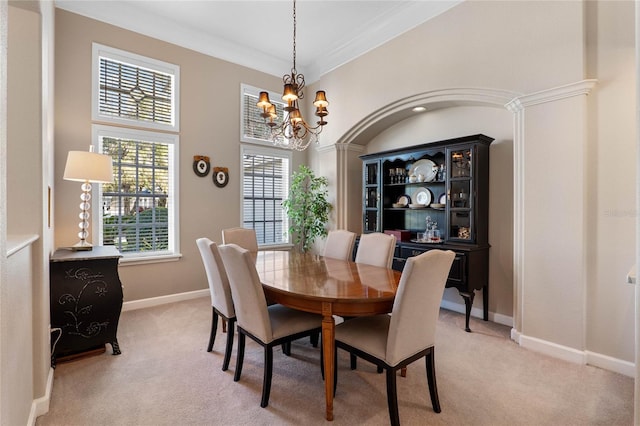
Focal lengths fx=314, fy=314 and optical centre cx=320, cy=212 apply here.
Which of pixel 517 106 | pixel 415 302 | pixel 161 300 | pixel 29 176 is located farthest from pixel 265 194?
pixel 415 302

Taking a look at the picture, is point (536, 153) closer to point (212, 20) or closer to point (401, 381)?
point (401, 381)

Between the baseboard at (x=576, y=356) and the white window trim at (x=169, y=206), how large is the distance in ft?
13.8

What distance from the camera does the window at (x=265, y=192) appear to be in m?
5.12

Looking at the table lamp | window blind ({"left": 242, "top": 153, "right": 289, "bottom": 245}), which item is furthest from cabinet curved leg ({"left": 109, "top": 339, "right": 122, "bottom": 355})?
window blind ({"left": 242, "top": 153, "right": 289, "bottom": 245})

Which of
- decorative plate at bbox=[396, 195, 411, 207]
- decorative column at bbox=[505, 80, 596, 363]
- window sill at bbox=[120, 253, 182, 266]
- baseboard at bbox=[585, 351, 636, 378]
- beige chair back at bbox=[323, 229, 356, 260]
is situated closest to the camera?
baseboard at bbox=[585, 351, 636, 378]

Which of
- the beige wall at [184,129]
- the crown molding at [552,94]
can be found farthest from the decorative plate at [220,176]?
the crown molding at [552,94]

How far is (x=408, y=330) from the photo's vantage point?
6.00 feet

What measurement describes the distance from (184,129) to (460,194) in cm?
374

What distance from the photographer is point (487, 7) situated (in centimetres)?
328

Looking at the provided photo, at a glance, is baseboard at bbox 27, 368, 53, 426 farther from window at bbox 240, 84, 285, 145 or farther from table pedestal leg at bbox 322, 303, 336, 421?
window at bbox 240, 84, 285, 145

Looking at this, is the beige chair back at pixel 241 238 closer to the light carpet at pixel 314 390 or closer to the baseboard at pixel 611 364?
the light carpet at pixel 314 390

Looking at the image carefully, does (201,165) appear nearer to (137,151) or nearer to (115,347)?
(137,151)

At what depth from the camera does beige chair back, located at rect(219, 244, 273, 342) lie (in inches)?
80.4

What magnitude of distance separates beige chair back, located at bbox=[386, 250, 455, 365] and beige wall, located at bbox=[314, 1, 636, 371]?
1.61m
